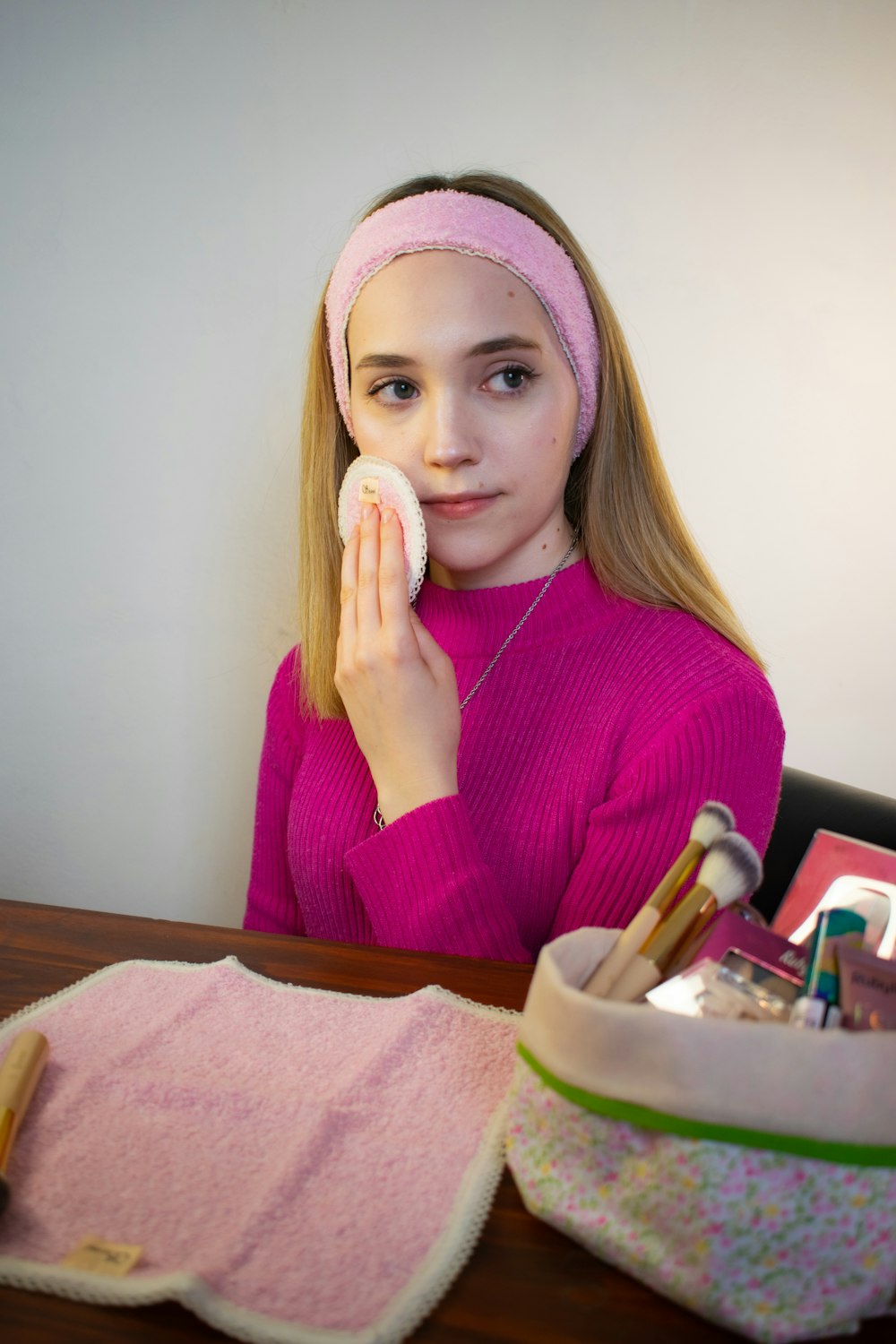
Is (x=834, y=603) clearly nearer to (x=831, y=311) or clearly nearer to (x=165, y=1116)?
(x=831, y=311)

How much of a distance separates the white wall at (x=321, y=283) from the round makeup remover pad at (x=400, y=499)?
0.56m

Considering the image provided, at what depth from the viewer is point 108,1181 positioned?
47cm

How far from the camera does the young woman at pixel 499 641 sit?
3.05 ft

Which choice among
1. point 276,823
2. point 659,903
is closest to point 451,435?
point 276,823

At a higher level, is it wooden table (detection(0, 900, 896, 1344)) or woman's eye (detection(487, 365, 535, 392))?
woman's eye (detection(487, 365, 535, 392))

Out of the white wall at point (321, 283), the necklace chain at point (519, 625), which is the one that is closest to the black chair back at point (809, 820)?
the necklace chain at point (519, 625)

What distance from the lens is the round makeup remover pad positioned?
1.05 metres

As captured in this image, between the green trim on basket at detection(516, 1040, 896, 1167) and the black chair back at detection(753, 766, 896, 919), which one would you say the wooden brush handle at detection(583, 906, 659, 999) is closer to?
the green trim on basket at detection(516, 1040, 896, 1167)

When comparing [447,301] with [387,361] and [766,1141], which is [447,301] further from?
[766,1141]

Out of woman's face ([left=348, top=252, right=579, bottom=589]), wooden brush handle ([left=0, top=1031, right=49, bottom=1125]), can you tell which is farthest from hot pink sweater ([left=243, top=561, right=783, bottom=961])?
wooden brush handle ([left=0, top=1031, right=49, bottom=1125])

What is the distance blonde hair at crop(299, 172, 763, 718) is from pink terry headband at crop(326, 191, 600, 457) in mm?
22

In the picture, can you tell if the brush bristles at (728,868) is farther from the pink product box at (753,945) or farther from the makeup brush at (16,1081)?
the makeup brush at (16,1081)

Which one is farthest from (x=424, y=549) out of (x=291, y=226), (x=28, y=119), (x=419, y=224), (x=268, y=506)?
(x=28, y=119)

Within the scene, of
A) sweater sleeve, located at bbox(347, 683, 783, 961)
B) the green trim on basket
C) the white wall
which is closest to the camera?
the green trim on basket
